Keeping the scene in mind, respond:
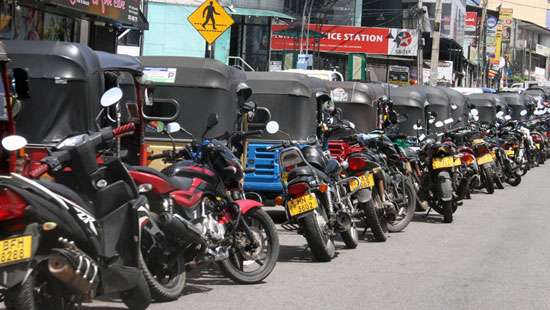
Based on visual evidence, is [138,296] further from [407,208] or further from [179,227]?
[407,208]

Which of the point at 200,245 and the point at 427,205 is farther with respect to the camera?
the point at 427,205

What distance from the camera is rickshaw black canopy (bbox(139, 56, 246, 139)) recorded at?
12398 mm

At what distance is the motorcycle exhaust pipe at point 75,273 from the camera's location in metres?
5.75

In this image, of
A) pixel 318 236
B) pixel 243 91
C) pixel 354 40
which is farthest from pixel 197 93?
pixel 354 40

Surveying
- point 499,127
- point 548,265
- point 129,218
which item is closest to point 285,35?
point 499,127

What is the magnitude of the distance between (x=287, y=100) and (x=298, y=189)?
516cm

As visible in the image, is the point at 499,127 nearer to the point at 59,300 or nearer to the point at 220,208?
the point at 220,208

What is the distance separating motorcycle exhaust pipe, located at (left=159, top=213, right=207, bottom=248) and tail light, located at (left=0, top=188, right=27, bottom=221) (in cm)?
A: 176

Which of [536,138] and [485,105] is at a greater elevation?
[485,105]

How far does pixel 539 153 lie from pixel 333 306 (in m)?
20.3

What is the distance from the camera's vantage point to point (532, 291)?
344 inches

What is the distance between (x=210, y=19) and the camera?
699 inches

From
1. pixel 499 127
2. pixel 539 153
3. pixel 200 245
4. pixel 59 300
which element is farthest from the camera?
pixel 539 153

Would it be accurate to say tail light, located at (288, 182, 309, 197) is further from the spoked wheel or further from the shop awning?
the shop awning
